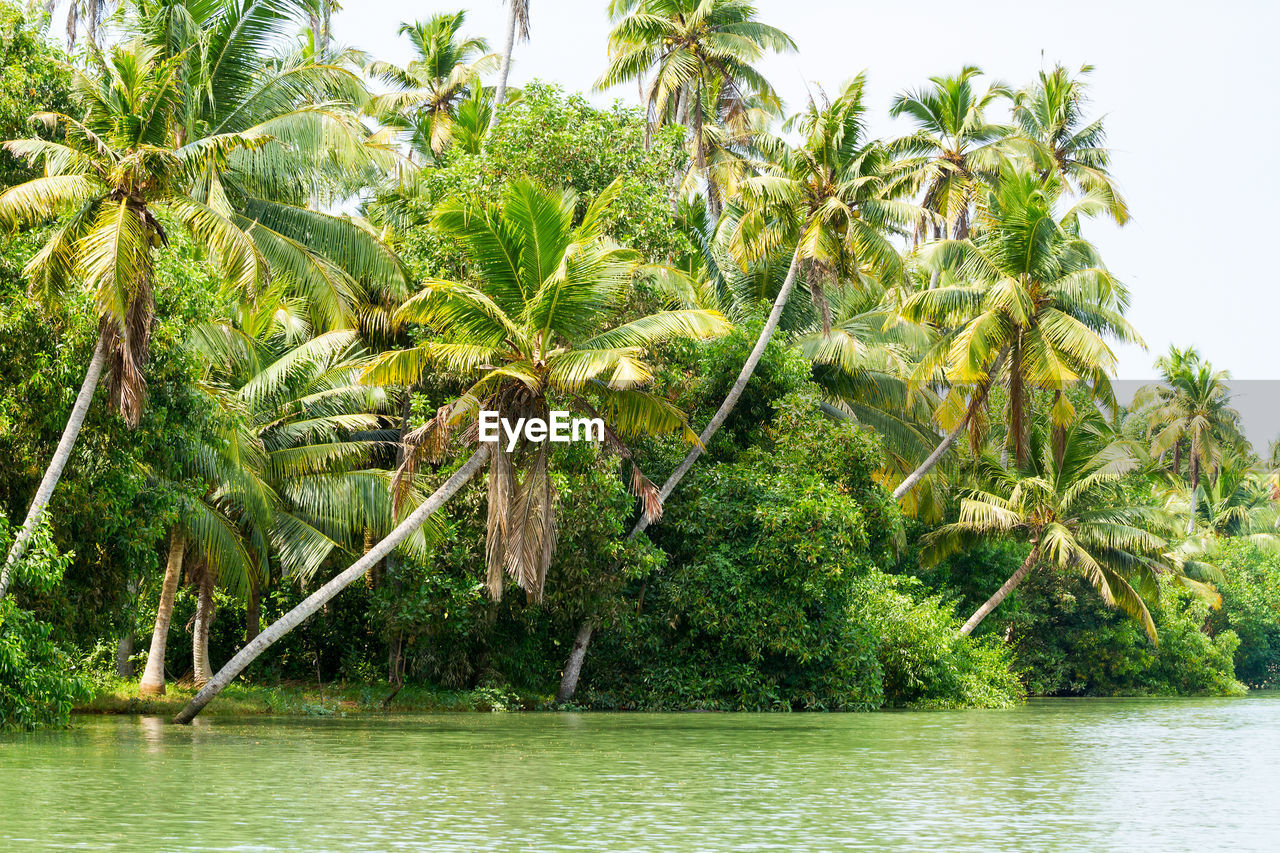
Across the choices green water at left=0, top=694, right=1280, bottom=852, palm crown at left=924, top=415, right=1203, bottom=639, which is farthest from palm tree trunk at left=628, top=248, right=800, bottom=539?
palm crown at left=924, top=415, right=1203, bottom=639

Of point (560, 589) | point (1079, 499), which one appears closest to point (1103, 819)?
point (560, 589)

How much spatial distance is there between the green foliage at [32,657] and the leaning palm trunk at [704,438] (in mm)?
10951

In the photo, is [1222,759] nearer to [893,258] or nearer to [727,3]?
[893,258]

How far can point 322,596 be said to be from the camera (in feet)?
64.0

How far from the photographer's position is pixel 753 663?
26031mm

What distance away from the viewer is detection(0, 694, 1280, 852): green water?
8.67 m

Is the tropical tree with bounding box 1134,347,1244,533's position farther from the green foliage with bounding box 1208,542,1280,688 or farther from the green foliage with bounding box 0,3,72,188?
the green foliage with bounding box 0,3,72,188

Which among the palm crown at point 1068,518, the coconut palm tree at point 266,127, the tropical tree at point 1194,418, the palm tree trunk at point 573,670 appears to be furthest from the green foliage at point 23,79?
the tropical tree at point 1194,418

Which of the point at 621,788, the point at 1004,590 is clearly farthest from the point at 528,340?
the point at 1004,590

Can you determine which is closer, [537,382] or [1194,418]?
[537,382]

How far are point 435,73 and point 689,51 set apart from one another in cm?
782

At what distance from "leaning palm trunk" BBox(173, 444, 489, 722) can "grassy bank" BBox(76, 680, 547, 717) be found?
232 cm

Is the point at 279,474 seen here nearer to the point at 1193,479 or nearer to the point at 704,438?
the point at 704,438

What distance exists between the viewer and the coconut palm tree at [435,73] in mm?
35156
